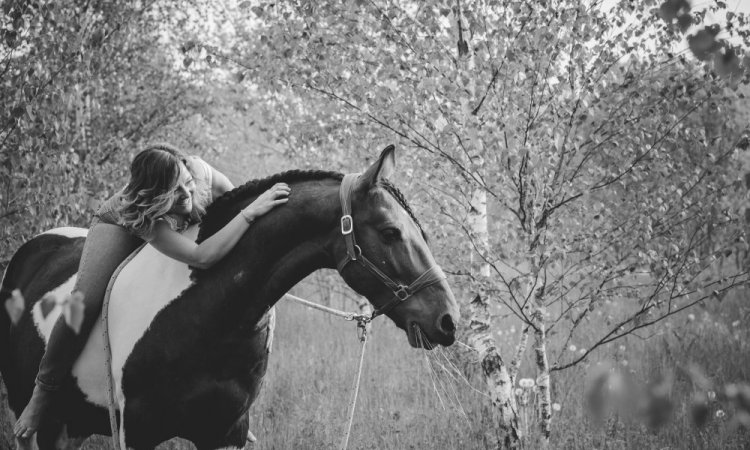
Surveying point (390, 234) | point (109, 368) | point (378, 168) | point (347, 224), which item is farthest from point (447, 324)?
point (109, 368)

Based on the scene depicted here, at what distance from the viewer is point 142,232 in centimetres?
271

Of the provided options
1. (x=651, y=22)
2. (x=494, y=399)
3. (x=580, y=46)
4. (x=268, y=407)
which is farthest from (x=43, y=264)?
(x=651, y=22)

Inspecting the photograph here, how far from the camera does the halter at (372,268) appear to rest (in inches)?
94.7

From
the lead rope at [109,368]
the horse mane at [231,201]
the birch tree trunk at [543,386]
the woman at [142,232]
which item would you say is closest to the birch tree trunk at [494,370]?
the birch tree trunk at [543,386]

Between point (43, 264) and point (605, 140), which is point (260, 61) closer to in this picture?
point (43, 264)

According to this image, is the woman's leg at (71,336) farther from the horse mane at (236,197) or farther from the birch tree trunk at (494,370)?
the birch tree trunk at (494,370)

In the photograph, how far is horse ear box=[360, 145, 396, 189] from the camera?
2.46m

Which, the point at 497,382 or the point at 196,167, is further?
the point at 497,382

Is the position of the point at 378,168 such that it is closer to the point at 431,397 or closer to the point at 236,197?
the point at 236,197

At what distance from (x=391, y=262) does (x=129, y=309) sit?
149 cm

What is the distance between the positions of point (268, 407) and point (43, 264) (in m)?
2.78

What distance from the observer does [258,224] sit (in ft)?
8.80

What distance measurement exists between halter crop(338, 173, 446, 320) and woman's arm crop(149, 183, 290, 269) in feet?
1.14

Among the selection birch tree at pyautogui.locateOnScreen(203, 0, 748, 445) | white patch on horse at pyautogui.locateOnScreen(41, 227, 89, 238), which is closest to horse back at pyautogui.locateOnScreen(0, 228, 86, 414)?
white patch on horse at pyautogui.locateOnScreen(41, 227, 89, 238)
